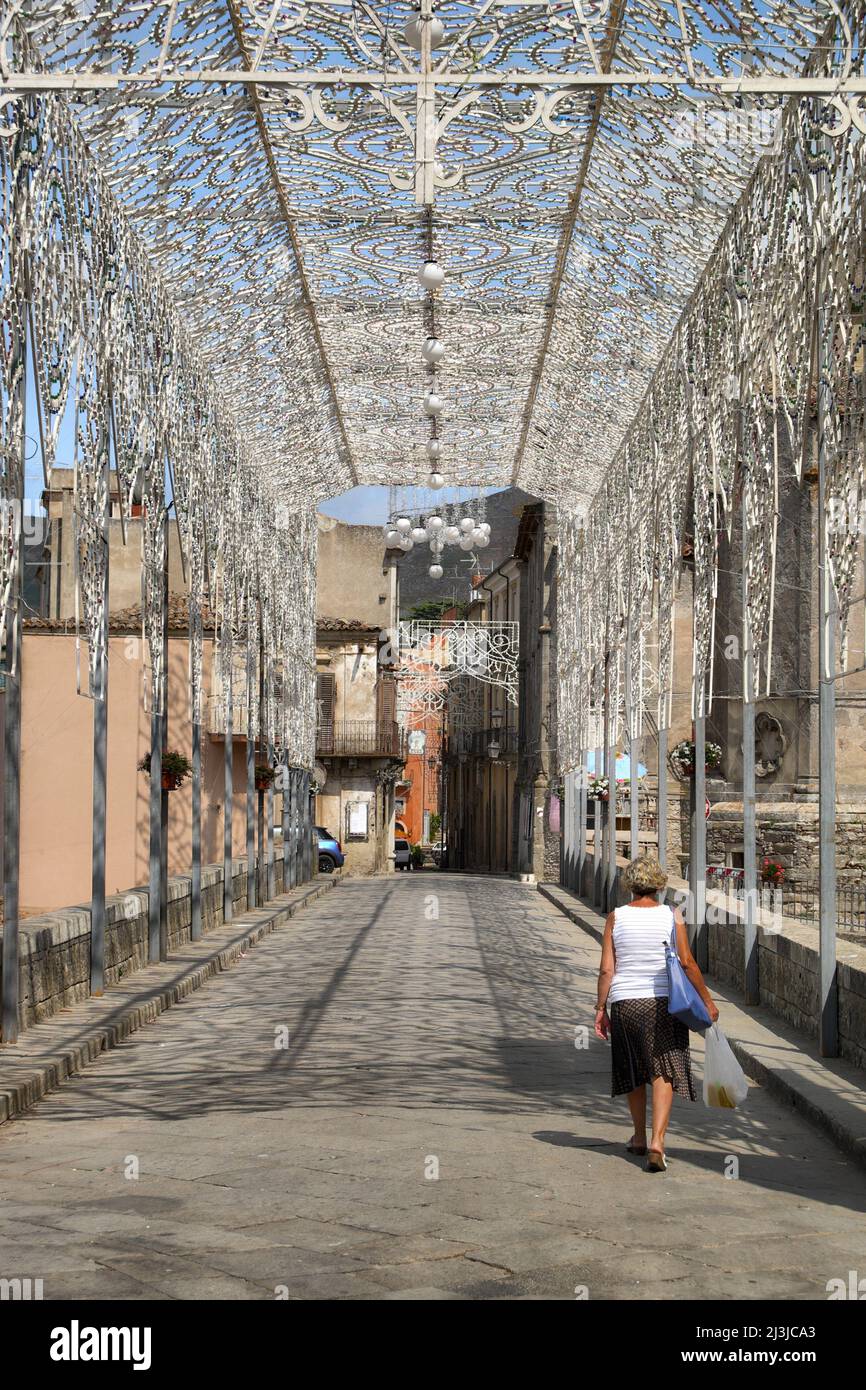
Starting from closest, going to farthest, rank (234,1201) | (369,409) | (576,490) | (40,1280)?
(40,1280) → (234,1201) → (369,409) → (576,490)

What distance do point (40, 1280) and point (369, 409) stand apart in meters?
17.3

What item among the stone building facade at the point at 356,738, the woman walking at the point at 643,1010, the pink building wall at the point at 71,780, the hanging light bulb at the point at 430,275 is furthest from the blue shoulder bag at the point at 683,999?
the stone building facade at the point at 356,738

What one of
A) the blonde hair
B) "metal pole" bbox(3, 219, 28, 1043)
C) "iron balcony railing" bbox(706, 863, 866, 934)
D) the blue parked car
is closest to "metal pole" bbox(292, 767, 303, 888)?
"iron balcony railing" bbox(706, 863, 866, 934)

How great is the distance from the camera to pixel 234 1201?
602 cm

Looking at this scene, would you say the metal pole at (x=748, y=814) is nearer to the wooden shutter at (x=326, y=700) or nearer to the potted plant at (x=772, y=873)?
the potted plant at (x=772, y=873)

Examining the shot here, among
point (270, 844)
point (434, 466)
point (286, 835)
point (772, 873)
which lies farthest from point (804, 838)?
point (286, 835)

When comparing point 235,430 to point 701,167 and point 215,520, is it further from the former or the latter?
point 701,167

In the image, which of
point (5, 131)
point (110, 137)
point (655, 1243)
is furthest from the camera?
point (110, 137)

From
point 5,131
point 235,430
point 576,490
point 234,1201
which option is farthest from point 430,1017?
point 576,490

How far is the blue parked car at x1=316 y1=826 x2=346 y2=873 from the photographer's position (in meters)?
42.8

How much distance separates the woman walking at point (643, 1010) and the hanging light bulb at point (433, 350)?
11.2 meters

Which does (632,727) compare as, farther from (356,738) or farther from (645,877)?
(356,738)

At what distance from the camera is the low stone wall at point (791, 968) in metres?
8.73

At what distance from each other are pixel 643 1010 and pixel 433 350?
1163 centimetres
